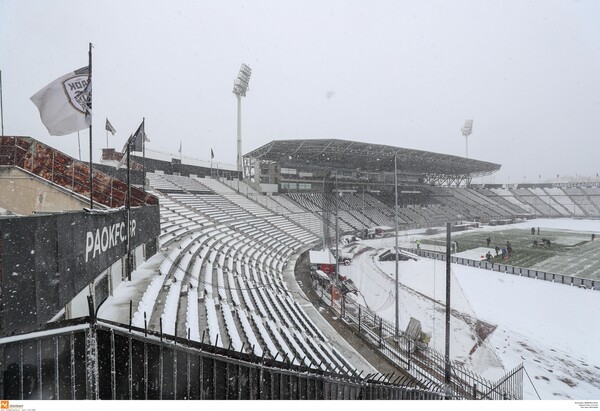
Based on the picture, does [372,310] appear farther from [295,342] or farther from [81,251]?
[81,251]

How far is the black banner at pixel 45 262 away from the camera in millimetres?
2795

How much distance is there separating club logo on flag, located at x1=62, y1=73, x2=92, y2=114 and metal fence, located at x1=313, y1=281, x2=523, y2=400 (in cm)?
1009

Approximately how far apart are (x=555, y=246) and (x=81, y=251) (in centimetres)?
3983

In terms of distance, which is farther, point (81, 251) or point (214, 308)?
point (214, 308)

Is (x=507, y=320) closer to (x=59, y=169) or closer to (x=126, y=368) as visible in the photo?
(x=126, y=368)

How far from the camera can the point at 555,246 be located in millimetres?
30125

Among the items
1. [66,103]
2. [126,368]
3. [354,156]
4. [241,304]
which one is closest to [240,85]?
[354,156]

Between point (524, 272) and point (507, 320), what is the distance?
9.64m

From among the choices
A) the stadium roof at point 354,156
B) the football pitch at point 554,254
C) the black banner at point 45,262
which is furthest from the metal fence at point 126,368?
the stadium roof at point 354,156

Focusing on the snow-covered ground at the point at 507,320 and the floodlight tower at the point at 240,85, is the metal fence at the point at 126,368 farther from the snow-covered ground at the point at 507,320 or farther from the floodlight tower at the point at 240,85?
the floodlight tower at the point at 240,85

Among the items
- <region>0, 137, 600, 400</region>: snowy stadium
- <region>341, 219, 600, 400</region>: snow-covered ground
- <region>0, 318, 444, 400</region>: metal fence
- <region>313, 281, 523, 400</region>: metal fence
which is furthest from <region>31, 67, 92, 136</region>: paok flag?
<region>341, 219, 600, 400</region>: snow-covered ground

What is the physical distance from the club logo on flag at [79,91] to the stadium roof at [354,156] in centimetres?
2727

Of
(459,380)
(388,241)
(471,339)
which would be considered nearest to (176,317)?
(459,380)

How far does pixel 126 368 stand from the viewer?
3.24m
